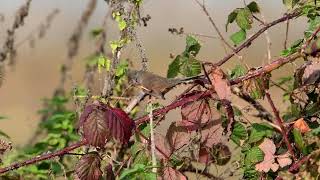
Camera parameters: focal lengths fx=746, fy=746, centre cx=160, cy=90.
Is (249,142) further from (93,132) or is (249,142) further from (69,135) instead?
(69,135)

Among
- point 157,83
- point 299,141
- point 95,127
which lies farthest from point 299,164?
point 95,127

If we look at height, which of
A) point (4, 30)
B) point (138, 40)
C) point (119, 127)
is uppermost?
point (4, 30)

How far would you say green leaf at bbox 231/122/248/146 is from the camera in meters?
2.29

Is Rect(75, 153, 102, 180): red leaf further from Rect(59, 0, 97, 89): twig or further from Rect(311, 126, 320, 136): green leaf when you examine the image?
Rect(59, 0, 97, 89): twig

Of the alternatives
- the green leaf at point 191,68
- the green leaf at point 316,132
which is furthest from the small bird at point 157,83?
the green leaf at point 316,132

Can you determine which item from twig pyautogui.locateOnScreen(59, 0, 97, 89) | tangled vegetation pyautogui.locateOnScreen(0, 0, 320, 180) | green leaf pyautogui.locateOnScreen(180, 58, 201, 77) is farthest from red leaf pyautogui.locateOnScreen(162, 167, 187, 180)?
twig pyautogui.locateOnScreen(59, 0, 97, 89)

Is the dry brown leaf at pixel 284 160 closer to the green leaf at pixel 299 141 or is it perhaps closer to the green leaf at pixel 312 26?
the green leaf at pixel 299 141

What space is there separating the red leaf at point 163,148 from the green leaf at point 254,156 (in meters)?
0.24

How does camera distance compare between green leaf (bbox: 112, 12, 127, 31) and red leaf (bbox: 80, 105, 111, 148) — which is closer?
red leaf (bbox: 80, 105, 111, 148)

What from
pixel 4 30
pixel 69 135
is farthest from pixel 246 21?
pixel 4 30

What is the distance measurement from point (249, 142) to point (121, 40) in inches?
26.0

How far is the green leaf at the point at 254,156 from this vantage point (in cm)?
218

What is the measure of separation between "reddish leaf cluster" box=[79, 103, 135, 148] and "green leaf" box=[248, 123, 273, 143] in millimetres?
418

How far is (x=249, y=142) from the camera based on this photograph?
7.34 ft
